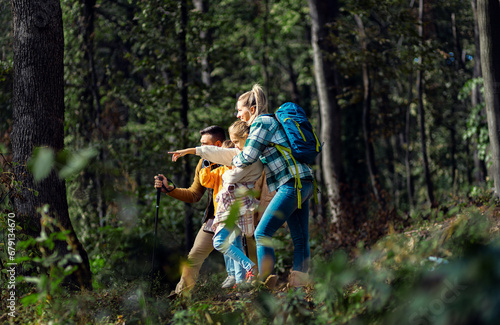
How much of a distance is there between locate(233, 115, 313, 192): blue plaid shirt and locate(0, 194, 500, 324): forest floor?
3.26 feet

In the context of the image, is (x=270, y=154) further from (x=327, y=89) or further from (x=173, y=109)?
(x=327, y=89)

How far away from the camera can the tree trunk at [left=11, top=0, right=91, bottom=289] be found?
506 centimetres

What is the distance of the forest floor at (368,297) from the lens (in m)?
2.01

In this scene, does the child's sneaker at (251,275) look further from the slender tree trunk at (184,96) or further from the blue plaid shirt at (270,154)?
the slender tree trunk at (184,96)

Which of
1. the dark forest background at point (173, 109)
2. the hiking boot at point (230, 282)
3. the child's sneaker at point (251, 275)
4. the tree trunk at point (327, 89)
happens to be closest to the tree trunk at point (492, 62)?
the dark forest background at point (173, 109)

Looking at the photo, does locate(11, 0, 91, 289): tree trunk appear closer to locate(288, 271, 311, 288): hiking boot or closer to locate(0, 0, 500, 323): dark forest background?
locate(0, 0, 500, 323): dark forest background

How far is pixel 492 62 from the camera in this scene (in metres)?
7.19

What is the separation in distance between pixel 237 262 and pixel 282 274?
3.94 metres

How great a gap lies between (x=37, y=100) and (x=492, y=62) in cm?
581

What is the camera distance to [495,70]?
720 centimetres

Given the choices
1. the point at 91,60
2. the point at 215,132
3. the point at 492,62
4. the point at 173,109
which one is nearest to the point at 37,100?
the point at 215,132

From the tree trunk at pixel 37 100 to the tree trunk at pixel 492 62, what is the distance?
5.49 m

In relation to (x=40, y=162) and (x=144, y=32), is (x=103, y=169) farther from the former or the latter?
(x=144, y=32)

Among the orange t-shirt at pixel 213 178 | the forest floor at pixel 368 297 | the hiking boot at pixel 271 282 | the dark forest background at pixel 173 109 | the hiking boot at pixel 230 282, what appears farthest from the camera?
the dark forest background at pixel 173 109
